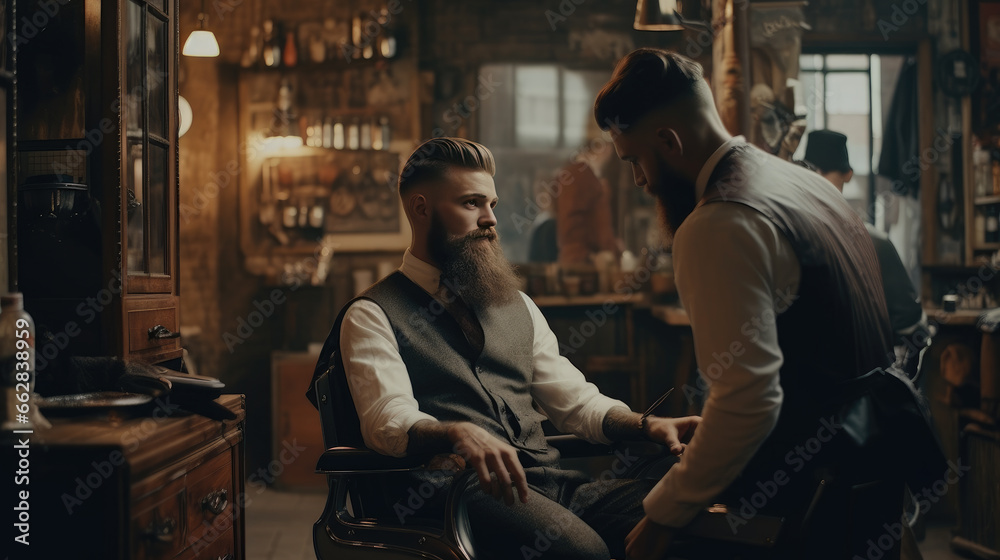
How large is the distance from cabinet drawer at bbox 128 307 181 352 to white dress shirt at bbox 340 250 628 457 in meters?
0.47

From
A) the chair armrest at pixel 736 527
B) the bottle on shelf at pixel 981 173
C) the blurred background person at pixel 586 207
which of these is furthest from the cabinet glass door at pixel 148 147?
the bottle on shelf at pixel 981 173

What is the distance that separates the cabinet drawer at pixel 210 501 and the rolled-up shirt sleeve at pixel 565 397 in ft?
2.52

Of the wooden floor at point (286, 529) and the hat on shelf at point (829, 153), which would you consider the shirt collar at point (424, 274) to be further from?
the hat on shelf at point (829, 153)

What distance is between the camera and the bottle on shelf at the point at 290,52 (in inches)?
233

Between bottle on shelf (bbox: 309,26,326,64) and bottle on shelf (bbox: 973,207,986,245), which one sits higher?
bottle on shelf (bbox: 309,26,326,64)

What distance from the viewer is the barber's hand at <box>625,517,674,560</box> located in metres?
1.39

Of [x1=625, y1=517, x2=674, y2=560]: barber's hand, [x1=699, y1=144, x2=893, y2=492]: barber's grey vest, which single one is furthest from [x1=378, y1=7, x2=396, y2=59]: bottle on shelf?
[x1=625, y1=517, x2=674, y2=560]: barber's hand

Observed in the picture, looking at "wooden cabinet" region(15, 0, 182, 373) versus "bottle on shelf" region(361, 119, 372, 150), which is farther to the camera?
"bottle on shelf" region(361, 119, 372, 150)

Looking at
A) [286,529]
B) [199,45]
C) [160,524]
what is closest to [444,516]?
[160,524]

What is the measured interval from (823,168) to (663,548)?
3.08 m

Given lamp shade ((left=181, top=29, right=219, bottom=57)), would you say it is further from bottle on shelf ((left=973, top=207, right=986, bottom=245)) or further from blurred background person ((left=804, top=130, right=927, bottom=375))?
bottle on shelf ((left=973, top=207, right=986, bottom=245))

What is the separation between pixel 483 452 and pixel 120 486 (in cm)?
63

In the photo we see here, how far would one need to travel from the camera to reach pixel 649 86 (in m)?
1.48

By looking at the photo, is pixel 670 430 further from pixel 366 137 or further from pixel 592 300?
pixel 366 137
